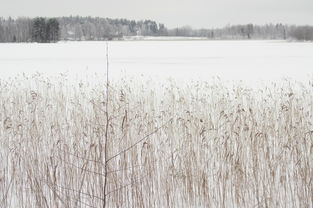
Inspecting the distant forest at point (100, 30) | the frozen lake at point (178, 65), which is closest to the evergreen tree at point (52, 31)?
the distant forest at point (100, 30)

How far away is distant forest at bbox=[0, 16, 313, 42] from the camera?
85.7 meters

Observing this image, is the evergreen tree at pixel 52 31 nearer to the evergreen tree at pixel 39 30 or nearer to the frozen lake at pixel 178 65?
the evergreen tree at pixel 39 30

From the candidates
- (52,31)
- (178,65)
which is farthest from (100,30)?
(178,65)

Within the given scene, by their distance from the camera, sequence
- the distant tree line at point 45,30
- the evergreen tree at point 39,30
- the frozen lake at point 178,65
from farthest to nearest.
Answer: the evergreen tree at point 39,30 → the distant tree line at point 45,30 → the frozen lake at point 178,65

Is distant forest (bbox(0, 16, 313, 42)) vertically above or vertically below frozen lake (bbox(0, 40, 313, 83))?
above

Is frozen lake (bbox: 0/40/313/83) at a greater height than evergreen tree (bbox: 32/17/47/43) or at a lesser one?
lesser

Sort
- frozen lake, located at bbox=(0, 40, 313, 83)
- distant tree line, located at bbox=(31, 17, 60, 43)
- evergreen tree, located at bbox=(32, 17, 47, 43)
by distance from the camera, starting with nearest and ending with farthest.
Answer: frozen lake, located at bbox=(0, 40, 313, 83)
distant tree line, located at bbox=(31, 17, 60, 43)
evergreen tree, located at bbox=(32, 17, 47, 43)

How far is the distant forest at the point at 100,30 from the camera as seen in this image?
281 feet

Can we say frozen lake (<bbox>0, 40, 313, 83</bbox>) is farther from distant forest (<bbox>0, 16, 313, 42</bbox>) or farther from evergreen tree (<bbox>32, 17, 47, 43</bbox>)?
evergreen tree (<bbox>32, 17, 47, 43</bbox>)

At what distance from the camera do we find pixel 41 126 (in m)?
5.77

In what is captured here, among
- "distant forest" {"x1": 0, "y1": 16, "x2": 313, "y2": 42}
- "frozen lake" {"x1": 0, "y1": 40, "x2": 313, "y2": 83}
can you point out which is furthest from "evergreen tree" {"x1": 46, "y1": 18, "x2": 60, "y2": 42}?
"frozen lake" {"x1": 0, "y1": 40, "x2": 313, "y2": 83}

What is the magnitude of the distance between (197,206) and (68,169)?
4.98ft

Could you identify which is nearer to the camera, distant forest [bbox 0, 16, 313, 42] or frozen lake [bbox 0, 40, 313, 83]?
frozen lake [bbox 0, 40, 313, 83]

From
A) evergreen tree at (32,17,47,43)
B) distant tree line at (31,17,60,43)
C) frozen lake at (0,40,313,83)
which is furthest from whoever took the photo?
evergreen tree at (32,17,47,43)
